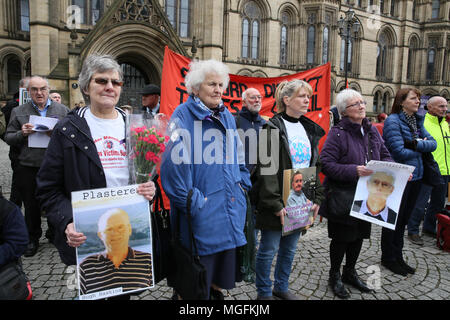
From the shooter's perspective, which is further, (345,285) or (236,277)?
(345,285)

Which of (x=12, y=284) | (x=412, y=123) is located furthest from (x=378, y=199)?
(x=12, y=284)

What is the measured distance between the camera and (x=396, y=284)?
353 centimetres

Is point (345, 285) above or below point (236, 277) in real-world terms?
below

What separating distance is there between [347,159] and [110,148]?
7.44 feet

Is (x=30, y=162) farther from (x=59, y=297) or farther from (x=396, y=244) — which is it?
(x=396, y=244)

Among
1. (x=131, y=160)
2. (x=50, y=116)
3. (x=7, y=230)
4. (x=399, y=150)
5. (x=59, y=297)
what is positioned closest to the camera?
(x=131, y=160)

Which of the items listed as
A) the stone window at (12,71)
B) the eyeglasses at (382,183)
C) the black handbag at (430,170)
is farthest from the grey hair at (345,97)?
the stone window at (12,71)

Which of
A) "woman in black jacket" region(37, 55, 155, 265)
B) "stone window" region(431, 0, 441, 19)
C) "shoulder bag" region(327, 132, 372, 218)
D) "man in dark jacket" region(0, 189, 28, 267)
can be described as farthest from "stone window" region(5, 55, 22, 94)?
"stone window" region(431, 0, 441, 19)

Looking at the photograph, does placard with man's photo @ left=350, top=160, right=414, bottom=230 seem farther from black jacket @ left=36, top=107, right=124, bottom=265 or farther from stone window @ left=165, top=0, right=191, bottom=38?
stone window @ left=165, top=0, right=191, bottom=38

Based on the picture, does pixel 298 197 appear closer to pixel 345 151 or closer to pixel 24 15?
pixel 345 151

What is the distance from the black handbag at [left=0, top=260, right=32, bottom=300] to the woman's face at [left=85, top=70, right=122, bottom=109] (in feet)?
4.09

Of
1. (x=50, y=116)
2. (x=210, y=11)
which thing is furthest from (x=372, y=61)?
(x=50, y=116)

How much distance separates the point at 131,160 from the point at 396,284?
11.1 feet

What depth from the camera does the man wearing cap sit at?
15.8 ft
